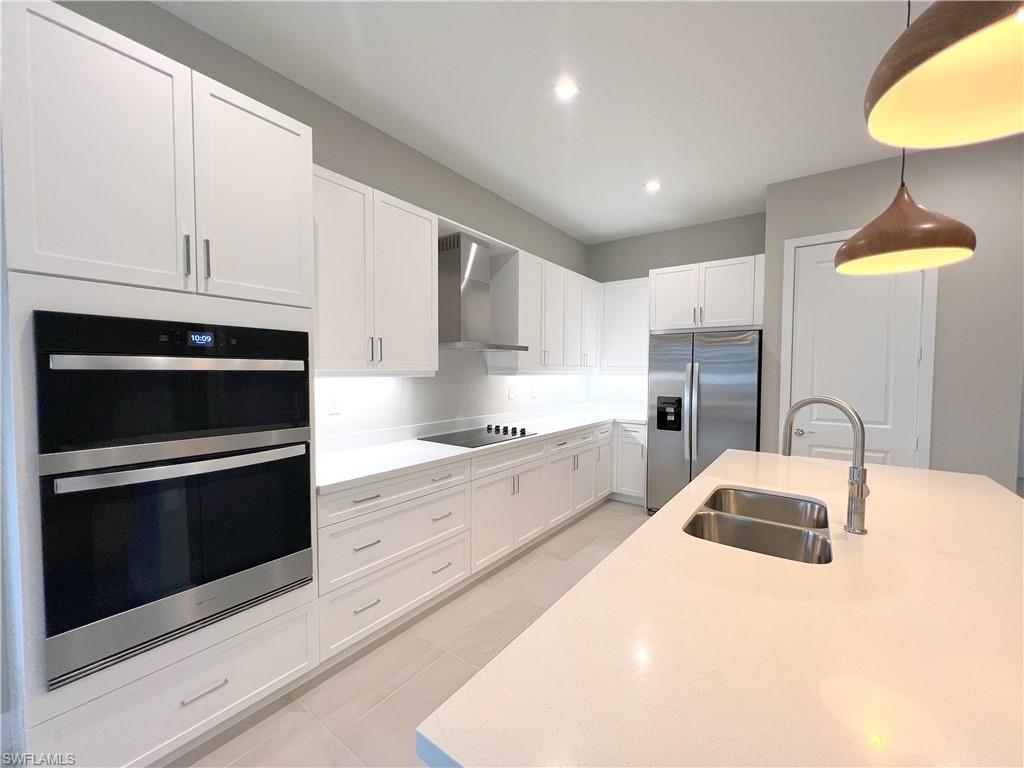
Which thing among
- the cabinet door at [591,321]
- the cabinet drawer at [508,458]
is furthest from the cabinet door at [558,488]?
the cabinet door at [591,321]

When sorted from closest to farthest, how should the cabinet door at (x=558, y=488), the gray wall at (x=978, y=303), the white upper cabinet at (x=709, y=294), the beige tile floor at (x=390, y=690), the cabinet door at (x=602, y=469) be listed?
the beige tile floor at (x=390, y=690)
the gray wall at (x=978, y=303)
the cabinet door at (x=558, y=488)
the white upper cabinet at (x=709, y=294)
the cabinet door at (x=602, y=469)

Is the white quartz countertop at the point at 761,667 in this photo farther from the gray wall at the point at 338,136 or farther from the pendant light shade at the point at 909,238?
the gray wall at the point at 338,136

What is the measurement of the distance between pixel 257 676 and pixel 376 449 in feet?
4.09

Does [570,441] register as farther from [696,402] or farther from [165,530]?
[165,530]

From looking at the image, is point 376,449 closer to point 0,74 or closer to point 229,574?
point 229,574

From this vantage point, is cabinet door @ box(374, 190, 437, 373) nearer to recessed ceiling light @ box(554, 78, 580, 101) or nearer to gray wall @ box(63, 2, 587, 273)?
gray wall @ box(63, 2, 587, 273)

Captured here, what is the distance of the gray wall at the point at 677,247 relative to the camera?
4.01 metres

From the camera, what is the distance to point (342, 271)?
82.5 inches

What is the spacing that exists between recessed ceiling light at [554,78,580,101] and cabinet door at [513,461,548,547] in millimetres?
2305

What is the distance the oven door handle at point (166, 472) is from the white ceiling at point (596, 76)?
186cm

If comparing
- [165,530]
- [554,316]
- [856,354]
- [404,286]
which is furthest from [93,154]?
[856,354]

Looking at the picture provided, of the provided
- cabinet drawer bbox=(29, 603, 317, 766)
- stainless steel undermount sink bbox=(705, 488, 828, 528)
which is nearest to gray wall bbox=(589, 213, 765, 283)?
stainless steel undermount sink bbox=(705, 488, 828, 528)

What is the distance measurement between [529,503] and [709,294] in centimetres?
245

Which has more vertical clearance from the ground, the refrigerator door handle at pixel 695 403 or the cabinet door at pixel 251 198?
the cabinet door at pixel 251 198
